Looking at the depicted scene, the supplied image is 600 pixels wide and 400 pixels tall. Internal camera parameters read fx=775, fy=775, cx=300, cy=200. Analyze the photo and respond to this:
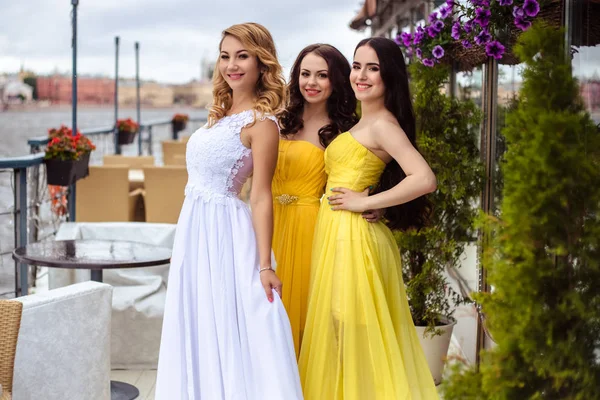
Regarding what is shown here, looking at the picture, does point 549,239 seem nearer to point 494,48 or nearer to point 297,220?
point 297,220

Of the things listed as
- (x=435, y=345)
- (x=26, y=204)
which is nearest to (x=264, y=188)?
(x=435, y=345)

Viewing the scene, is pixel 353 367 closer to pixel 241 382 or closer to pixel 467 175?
pixel 241 382

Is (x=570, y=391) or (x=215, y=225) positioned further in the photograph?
(x=215, y=225)

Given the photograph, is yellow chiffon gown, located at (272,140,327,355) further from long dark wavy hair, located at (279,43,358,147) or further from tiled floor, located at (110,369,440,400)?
tiled floor, located at (110,369,440,400)

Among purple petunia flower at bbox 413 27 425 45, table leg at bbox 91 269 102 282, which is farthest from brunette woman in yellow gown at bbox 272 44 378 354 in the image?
table leg at bbox 91 269 102 282

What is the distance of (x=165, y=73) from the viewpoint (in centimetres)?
4116

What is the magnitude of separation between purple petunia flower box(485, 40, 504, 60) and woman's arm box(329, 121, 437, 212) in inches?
30.8

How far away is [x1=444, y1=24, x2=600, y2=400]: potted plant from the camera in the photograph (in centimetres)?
151

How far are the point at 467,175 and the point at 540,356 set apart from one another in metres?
2.38

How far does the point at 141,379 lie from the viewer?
4078 mm

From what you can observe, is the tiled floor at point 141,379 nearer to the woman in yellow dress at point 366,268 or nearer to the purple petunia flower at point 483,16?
the woman in yellow dress at point 366,268

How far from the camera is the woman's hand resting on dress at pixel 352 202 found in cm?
269

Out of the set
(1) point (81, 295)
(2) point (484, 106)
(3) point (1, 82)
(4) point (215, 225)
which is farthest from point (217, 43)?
(3) point (1, 82)

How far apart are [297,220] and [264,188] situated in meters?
0.45
